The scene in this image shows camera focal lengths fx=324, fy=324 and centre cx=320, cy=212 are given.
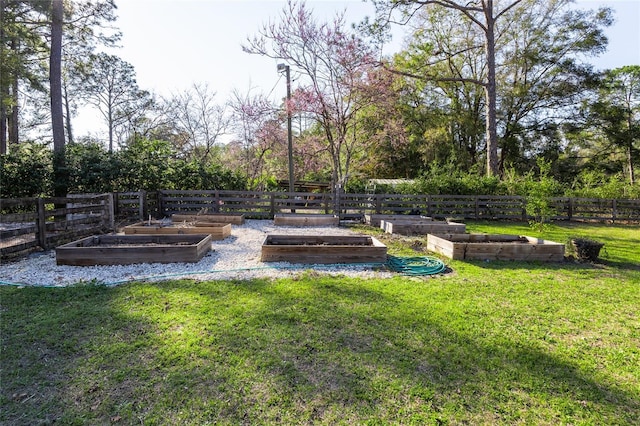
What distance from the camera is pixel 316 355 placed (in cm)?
240

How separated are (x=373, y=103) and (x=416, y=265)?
9918 millimetres

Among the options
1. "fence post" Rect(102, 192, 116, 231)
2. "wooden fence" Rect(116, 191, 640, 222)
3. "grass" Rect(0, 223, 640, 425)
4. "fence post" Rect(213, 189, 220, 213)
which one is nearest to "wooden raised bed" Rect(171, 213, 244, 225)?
"wooden fence" Rect(116, 191, 640, 222)

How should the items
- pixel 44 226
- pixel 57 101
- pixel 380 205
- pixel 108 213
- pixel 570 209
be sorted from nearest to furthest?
pixel 44 226 → pixel 108 213 → pixel 57 101 → pixel 380 205 → pixel 570 209

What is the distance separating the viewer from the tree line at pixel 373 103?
40.5ft

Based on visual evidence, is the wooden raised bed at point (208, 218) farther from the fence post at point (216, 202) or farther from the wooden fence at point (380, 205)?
the fence post at point (216, 202)

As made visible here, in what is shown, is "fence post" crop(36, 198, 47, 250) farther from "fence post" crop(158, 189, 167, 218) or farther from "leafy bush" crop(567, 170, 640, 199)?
"leafy bush" crop(567, 170, 640, 199)

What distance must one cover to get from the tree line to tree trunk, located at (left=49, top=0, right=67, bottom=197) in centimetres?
4

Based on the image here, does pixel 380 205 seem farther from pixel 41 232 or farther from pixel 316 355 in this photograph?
pixel 316 355

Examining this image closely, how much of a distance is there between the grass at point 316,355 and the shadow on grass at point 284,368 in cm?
1

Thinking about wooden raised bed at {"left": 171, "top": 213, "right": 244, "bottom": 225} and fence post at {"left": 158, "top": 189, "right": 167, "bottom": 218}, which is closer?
wooden raised bed at {"left": 171, "top": 213, "right": 244, "bottom": 225}

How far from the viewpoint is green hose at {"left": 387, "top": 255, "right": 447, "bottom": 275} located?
466 cm

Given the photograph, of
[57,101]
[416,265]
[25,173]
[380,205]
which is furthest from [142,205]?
[416,265]

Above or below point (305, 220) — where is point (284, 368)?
below

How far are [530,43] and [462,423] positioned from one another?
80.6 feet
